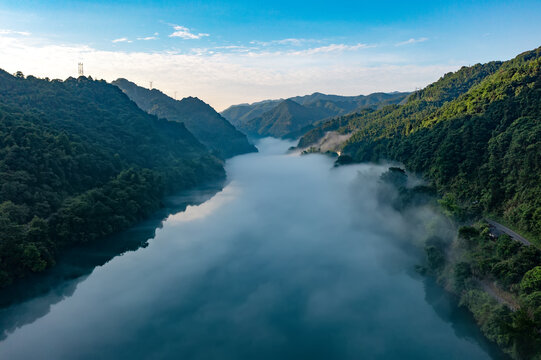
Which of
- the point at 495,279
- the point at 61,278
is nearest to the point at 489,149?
the point at 495,279

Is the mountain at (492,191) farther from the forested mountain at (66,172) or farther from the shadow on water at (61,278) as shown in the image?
the forested mountain at (66,172)

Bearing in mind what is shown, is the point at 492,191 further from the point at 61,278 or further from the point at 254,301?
the point at 61,278

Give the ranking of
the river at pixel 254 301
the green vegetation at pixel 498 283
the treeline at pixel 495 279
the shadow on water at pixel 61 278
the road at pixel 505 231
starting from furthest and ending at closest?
the road at pixel 505 231
the shadow on water at pixel 61 278
the river at pixel 254 301
the treeline at pixel 495 279
the green vegetation at pixel 498 283

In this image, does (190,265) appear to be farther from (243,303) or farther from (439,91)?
(439,91)

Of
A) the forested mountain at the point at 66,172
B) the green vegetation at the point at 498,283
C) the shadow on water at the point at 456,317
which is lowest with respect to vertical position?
the shadow on water at the point at 456,317

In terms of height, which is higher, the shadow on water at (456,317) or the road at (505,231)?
the road at (505,231)

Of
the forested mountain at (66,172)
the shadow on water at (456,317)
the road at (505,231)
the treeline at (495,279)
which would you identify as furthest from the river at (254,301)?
the road at (505,231)

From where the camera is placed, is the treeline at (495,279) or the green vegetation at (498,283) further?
the treeline at (495,279)
